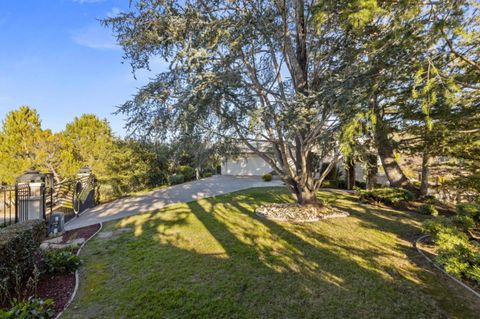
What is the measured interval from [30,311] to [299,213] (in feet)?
24.4

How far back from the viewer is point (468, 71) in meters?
5.97

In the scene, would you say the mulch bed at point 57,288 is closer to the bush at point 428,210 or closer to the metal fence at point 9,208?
the metal fence at point 9,208

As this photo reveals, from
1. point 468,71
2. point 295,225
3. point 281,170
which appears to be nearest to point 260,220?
point 295,225

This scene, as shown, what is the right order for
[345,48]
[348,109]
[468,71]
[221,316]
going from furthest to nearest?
[345,48], [468,71], [348,109], [221,316]

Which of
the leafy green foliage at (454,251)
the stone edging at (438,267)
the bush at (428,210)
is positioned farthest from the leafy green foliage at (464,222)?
the bush at (428,210)

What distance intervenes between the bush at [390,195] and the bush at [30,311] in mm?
11810

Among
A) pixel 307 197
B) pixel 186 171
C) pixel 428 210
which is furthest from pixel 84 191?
pixel 428 210

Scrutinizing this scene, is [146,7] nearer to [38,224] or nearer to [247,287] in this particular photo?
[38,224]

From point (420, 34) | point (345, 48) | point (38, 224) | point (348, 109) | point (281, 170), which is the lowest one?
point (38, 224)

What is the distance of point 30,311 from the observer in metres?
3.15

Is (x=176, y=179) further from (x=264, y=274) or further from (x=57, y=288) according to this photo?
(x=264, y=274)

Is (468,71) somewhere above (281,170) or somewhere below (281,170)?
above

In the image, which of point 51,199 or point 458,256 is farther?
point 51,199

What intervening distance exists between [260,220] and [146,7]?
7.44m
